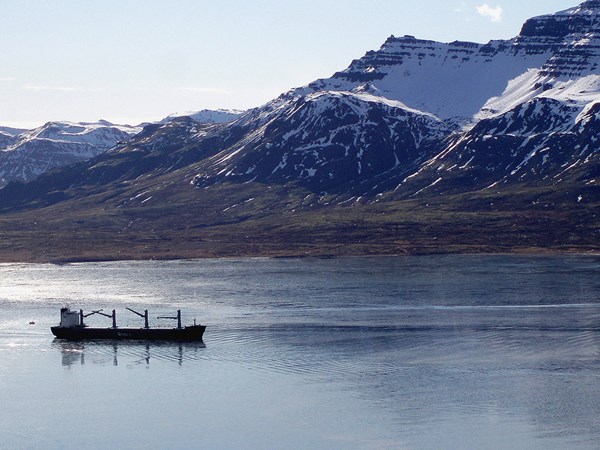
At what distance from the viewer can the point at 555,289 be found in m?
186

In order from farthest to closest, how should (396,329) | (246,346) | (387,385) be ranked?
(396,329)
(246,346)
(387,385)

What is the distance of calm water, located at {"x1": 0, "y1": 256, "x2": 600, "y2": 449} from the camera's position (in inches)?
3548

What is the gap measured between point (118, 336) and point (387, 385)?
51786 mm

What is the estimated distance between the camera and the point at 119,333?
477ft

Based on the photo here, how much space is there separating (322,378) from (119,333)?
44571 millimetres

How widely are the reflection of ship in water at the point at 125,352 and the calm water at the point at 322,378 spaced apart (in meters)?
0.40

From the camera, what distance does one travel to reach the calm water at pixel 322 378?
90.1 metres

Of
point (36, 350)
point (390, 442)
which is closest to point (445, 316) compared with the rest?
point (36, 350)

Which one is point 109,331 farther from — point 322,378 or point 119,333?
point 322,378

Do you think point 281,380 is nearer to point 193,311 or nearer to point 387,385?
point 387,385

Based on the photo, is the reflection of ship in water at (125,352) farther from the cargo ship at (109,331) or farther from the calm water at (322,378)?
the cargo ship at (109,331)

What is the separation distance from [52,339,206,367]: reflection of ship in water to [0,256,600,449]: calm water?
40 centimetres

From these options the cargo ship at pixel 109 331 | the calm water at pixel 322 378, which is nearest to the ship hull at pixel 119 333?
the cargo ship at pixel 109 331

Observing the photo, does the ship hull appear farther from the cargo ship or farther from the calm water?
the calm water
